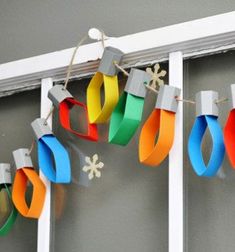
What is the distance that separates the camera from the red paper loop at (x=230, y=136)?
86cm

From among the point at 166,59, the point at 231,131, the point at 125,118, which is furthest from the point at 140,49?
the point at 231,131

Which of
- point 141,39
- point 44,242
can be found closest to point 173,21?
point 141,39

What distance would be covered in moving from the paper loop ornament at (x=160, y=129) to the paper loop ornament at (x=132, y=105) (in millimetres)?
24

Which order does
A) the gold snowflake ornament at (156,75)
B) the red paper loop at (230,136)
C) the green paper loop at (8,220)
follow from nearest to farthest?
the red paper loop at (230,136) → the gold snowflake ornament at (156,75) → the green paper loop at (8,220)

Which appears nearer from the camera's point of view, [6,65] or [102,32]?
[102,32]

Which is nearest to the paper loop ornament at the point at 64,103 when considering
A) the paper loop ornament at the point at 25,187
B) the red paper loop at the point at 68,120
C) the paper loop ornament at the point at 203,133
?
the red paper loop at the point at 68,120

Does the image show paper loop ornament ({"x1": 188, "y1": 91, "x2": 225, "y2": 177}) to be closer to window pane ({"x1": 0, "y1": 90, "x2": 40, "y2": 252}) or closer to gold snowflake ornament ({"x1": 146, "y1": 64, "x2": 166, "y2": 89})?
gold snowflake ornament ({"x1": 146, "y1": 64, "x2": 166, "y2": 89})

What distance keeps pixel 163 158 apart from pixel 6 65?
18.7 inches

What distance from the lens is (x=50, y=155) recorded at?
1115 mm

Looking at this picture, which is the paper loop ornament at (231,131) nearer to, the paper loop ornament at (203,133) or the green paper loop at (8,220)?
the paper loop ornament at (203,133)

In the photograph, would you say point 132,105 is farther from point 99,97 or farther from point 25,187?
point 25,187

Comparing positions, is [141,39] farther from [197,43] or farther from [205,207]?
[205,207]

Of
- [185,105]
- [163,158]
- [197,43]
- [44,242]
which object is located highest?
[197,43]

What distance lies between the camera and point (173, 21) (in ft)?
3.49
